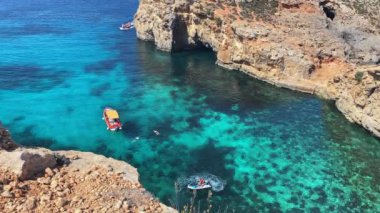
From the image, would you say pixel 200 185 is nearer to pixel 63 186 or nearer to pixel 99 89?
pixel 63 186

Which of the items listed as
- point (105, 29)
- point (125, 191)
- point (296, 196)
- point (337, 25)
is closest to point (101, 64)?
point (105, 29)

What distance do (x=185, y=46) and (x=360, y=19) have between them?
33.7 m

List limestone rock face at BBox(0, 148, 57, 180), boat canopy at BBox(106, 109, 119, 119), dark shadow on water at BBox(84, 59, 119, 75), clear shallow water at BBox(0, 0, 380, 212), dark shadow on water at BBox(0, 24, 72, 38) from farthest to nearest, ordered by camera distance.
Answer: dark shadow on water at BBox(0, 24, 72, 38) → dark shadow on water at BBox(84, 59, 119, 75) → boat canopy at BBox(106, 109, 119, 119) → clear shallow water at BBox(0, 0, 380, 212) → limestone rock face at BBox(0, 148, 57, 180)

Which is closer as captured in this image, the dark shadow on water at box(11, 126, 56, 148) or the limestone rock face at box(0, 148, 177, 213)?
the limestone rock face at box(0, 148, 177, 213)

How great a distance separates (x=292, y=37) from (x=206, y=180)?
3779 cm

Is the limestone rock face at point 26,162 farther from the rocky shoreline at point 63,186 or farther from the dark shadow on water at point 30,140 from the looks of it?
the dark shadow on water at point 30,140

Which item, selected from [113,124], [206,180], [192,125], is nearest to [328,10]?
[192,125]

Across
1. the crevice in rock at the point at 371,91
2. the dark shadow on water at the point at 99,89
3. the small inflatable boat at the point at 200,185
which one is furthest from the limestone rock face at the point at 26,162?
the crevice in rock at the point at 371,91

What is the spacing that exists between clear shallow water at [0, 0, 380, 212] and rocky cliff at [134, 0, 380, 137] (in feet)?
8.98

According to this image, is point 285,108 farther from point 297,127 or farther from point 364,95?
point 364,95

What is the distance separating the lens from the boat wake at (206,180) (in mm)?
40403

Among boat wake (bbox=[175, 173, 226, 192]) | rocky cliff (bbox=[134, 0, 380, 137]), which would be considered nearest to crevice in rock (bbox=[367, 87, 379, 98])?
rocky cliff (bbox=[134, 0, 380, 137])

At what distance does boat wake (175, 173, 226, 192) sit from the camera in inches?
1591

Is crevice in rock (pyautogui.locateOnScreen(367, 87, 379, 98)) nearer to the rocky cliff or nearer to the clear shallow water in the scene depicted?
the rocky cliff
